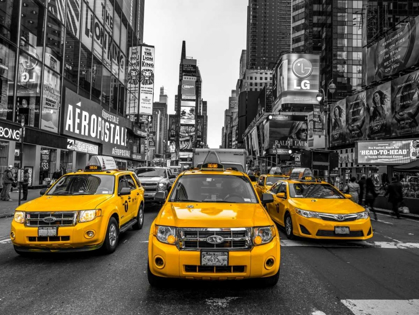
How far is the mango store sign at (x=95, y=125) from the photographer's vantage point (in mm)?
27705

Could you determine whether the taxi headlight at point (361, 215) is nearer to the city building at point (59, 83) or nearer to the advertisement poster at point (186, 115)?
the city building at point (59, 83)

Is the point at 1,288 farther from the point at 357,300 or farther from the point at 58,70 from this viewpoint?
the point at 58,70

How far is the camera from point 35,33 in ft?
75.6

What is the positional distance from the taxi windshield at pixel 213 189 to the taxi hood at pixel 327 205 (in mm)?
2425

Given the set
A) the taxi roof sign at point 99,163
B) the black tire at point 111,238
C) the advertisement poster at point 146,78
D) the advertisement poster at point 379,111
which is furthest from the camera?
the advertisement poster at point 146,78

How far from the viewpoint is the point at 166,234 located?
4102 millimetres

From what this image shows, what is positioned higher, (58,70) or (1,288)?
(58,70)

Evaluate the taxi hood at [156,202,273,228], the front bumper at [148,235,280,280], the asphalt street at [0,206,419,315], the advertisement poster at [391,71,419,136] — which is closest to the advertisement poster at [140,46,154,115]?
the advertisement poster at [391,71,419,136]

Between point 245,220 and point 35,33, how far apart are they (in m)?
25.0

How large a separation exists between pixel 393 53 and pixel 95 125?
33.4 meters

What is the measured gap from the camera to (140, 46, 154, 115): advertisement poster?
45.9 meters

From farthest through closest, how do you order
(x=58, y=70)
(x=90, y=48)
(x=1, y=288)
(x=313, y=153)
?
(x=90, y=48), (x=58, y=70), (x=313, y=153), (x=1, y=288)

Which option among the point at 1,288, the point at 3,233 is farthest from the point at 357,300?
the point at 3,233

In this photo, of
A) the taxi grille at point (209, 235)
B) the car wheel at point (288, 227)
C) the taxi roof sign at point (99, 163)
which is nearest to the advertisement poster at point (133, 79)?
the taxi roof sign at point (99, 163)
